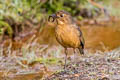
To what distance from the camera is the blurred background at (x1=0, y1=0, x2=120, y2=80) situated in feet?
25.9

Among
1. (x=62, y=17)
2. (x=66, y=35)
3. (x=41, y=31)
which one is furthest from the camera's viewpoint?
(x=41, y=31)

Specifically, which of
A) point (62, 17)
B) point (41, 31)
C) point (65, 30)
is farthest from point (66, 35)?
point (41, 31)

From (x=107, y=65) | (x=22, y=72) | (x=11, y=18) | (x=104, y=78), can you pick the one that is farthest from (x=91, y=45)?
(x=104, y=78)

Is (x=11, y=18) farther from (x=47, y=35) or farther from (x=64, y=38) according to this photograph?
(x=64, y=38)

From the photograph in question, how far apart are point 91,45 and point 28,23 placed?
84.7 inches

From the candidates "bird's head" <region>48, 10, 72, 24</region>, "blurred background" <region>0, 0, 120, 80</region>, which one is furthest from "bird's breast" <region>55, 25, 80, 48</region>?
"blurred background" <region>0, 0, 120, 80</region>

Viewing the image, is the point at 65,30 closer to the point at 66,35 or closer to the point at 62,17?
the point at 66,35

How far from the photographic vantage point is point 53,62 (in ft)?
25.6

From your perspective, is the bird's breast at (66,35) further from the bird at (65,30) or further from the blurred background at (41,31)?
the blurred background at (41,31)

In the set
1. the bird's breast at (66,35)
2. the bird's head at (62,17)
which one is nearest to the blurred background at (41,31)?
the bird's breast at (66,35)

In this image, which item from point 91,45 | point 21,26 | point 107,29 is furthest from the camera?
point 107,29

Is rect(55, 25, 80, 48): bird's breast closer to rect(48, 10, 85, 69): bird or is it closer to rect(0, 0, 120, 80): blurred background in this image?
rect(48, 10, 85, 69): bird

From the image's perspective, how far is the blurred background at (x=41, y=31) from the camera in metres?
7.89

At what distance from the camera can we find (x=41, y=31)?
11.1 meters
